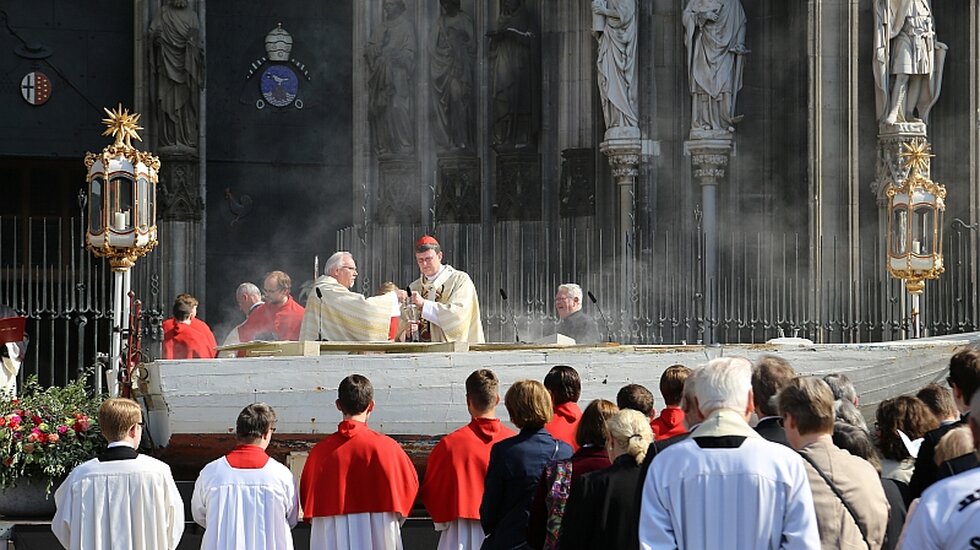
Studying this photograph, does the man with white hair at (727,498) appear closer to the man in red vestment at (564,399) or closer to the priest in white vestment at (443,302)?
the man in red vestment at (564,399)

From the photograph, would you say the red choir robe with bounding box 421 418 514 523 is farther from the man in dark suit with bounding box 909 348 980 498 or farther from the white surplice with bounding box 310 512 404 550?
the man in dark suit with bounding box 909 348 980 498

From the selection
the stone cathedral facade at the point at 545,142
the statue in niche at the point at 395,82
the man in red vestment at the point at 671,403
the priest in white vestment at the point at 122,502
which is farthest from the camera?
the statue in niche at the point at 395,82

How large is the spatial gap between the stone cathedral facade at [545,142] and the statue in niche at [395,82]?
2 cm

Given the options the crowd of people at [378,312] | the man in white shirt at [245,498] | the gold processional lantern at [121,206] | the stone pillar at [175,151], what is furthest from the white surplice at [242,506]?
the stone pillar at [175,151]

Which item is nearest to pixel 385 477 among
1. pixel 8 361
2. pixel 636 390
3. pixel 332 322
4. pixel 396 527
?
pixel 396 527

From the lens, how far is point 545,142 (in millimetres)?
20703

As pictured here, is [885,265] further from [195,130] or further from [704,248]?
[195,130]

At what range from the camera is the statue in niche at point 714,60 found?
19.3 meters

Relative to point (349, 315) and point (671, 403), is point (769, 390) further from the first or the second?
point (349, 315)

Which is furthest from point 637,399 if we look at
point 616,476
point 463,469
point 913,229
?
point 913,229

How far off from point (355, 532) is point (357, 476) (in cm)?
29

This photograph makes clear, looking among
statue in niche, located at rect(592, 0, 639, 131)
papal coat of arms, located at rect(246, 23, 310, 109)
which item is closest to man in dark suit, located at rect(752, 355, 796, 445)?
statue in niche, located at rect(592, 0, 639, 131)

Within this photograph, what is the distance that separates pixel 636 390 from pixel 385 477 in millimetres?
1799

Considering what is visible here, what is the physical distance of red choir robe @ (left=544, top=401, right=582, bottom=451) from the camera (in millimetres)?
9438
